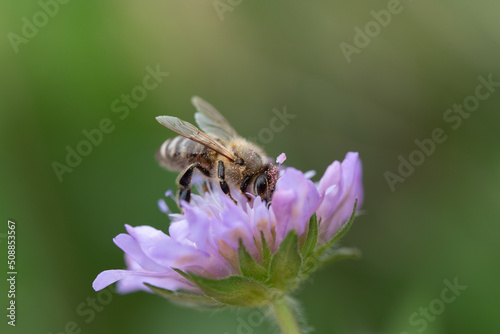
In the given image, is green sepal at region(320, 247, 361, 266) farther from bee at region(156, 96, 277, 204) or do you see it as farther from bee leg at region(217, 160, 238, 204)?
bee leg at region(217, 160, 238, 204)

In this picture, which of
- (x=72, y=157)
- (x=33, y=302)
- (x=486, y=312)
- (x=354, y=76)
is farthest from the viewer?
(x=354, y=76)

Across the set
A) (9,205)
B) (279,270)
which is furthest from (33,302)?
(279,270)

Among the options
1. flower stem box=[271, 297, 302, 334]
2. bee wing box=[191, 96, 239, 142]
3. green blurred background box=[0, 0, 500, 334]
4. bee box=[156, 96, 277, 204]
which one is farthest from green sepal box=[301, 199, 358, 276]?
green blurred background box=[0, 0, 500, 334]

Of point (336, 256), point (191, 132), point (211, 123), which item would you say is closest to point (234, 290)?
point (336, 256)

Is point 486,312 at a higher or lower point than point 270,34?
lower

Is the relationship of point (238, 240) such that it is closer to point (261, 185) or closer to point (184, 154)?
point (261, 185)

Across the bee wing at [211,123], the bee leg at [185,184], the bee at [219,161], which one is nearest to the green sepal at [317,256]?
the bee at [219,161]

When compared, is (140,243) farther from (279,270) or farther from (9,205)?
(9,205)
